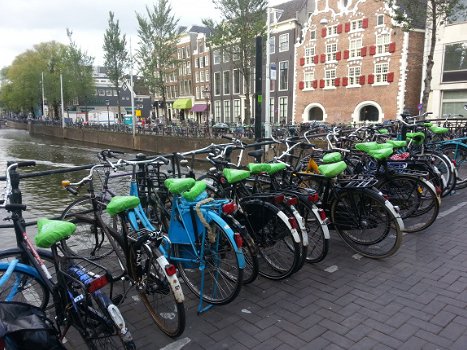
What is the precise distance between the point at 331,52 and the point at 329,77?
207 cm

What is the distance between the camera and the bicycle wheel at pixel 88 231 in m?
3.47

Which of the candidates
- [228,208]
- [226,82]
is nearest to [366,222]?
[228,208]

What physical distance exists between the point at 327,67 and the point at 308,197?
3089cm

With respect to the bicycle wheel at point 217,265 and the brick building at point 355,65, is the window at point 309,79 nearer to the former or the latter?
the brick building at point 355,65

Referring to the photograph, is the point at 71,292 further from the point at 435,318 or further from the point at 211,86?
the point at 211,86

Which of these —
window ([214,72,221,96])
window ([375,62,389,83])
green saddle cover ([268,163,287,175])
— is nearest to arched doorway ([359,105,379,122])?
window ([375,62,389,83])

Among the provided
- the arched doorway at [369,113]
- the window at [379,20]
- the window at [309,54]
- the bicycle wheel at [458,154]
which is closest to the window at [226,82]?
the window at [309,54]

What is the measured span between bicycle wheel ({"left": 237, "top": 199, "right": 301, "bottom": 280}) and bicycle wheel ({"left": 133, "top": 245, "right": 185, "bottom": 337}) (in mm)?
1049

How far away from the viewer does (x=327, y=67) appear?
32125mm

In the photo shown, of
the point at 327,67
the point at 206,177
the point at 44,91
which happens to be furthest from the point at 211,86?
the point at 206,177

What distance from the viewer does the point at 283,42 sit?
1443 inches

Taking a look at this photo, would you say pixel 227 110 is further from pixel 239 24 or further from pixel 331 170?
pixel 331 170

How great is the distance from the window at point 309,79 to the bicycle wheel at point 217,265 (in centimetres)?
3242

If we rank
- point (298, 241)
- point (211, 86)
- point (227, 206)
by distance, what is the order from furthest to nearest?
point (211, 86)
point (298, 241)
point (227, 206)
